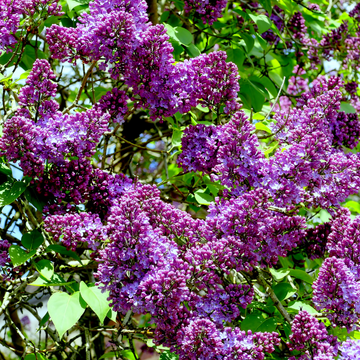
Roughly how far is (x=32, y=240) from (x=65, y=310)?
0.35 metres

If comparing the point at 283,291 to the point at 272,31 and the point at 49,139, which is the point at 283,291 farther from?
the point at 272,31

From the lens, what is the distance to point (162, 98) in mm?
1799

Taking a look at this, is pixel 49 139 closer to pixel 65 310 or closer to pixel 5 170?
pixel 5 170

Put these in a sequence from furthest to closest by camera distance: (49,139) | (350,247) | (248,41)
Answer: (248,41), (49,139), (350,247)

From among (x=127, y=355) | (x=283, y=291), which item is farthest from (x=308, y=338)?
(x=127, y=355)

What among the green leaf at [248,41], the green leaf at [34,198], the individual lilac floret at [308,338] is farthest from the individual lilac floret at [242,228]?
the green leaf at [248,41]

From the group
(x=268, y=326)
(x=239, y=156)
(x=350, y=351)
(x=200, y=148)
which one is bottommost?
(x=350, y=351)

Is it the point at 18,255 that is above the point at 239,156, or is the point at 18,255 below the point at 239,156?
below

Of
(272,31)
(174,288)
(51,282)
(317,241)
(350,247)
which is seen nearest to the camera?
(174,288)

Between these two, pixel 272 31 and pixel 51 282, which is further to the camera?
pixel 272 31

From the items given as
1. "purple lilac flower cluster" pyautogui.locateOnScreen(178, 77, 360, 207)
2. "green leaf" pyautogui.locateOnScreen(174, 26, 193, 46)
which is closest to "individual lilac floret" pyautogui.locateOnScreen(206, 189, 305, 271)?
"purple lilac flower cluster" pyautogui.locateOnScreen(178, 77, 360, 207)

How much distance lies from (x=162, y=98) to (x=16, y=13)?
707mm

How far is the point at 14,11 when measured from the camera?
1964 millimetres

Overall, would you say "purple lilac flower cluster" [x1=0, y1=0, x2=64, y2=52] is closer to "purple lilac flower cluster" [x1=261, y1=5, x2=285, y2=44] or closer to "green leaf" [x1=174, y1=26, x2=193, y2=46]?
"green leaf" [x1=174, y1=26, x2=193, y2=46]
